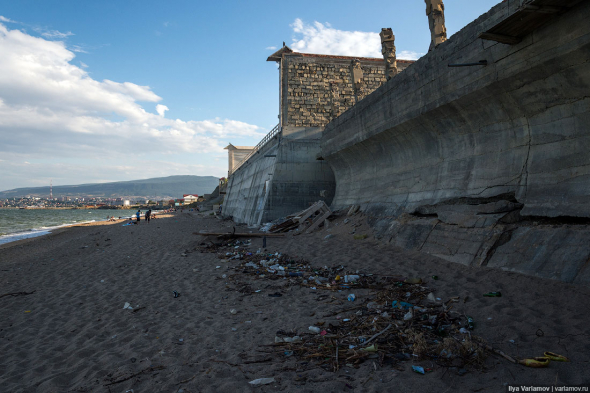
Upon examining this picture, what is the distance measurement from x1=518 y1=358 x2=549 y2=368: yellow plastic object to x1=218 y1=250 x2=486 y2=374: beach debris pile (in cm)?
33

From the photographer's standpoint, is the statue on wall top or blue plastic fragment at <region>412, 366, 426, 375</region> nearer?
blue plastic fragment at <region>412, 366, 426, 375</region>

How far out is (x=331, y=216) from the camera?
1356 cm

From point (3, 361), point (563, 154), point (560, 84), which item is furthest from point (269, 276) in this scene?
point (560, 84)

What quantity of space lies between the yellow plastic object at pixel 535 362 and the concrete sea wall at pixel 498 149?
182cm

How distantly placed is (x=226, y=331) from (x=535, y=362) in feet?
11.3

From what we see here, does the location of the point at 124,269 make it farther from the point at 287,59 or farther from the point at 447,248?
the point at 287,59

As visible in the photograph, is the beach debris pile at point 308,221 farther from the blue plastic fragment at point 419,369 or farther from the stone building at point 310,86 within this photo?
the blue plastic fragment at point 419,369

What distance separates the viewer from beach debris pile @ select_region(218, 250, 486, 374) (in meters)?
3.37

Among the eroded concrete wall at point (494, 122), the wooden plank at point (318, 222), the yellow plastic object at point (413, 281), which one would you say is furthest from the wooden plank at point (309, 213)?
Result: the yellow plastic object at point (413, 281)

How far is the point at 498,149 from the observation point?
678cm

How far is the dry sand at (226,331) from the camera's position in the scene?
3.11 metres

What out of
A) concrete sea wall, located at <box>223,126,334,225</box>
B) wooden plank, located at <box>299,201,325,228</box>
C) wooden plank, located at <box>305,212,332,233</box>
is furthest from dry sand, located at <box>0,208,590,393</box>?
concrete sea wall, located at <box>223,126,334,225</box>

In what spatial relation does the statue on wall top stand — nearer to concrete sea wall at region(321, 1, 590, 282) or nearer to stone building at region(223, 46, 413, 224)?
concrete sea wall at region(321, 1, 590, 282)

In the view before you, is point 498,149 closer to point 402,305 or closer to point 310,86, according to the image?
point 402,305
